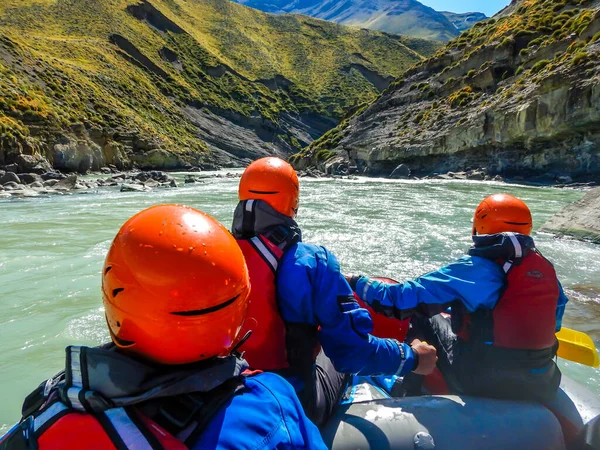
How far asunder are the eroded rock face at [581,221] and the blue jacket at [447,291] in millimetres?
7486

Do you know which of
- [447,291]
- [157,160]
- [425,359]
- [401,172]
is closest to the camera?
[425,359]

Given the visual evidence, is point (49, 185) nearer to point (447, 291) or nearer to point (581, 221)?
point (581, 221)

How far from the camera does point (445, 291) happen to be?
8.12ft

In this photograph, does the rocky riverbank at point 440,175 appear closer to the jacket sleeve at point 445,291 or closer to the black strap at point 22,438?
the jacket sleeve at point 445,291

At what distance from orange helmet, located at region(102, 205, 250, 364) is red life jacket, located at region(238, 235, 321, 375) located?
2.67 ft

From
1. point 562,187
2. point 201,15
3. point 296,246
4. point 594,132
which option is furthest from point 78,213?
point 201,15

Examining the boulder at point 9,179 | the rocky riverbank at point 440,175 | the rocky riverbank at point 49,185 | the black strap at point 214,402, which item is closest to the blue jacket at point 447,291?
the black strap at point 214,402

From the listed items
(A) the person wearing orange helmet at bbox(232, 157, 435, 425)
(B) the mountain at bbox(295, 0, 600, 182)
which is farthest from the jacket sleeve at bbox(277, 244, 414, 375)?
(B) the mountain at bbox(295, 0, 600, 182)

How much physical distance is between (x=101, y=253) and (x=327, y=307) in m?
7.62

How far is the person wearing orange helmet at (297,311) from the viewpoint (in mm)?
1864

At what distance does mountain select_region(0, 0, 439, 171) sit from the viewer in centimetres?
3316

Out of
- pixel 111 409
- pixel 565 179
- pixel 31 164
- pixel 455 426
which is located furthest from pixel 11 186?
pixel 565 179

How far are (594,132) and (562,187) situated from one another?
3569mm

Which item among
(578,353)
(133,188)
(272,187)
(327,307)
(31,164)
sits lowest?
(133,188)
